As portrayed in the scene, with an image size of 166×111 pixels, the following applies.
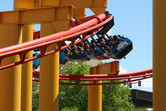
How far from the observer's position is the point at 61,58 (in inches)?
793

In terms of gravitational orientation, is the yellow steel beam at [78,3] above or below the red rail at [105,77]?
above

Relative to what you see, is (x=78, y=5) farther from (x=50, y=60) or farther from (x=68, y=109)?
(x=68, y=109)

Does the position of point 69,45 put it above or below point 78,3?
below

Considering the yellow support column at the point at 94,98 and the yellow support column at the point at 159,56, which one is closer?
the yellow support column at the point at 159,56

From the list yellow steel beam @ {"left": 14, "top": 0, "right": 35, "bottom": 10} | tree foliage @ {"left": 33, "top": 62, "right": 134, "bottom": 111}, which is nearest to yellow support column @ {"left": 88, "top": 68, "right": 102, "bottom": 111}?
yellow steel beam @ {"left": 14, "top": 0, "right": 35, "bottom": 10}

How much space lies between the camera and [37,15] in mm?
10320

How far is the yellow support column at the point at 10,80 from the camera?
9.49 m

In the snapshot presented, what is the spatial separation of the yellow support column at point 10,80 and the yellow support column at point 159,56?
4.91 meters

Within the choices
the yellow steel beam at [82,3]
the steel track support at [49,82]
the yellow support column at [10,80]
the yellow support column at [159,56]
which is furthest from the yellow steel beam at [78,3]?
the yellow support column at [159,56]

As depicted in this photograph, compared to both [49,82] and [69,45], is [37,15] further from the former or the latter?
[49,82]

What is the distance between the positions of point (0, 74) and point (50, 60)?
2245mm

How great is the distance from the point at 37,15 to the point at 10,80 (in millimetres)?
2018

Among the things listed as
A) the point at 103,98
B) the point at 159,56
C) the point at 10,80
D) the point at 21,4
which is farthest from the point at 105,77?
the point at 103,98

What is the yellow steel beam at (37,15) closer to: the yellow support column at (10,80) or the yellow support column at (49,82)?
the yellow support column at (10,80)
